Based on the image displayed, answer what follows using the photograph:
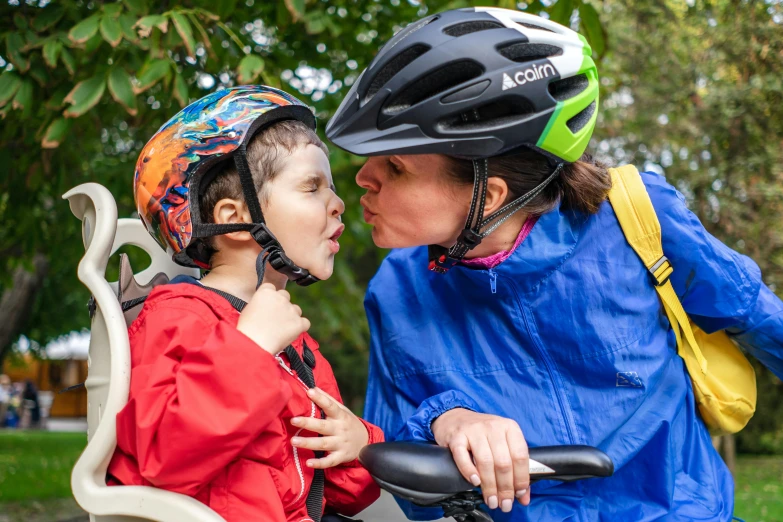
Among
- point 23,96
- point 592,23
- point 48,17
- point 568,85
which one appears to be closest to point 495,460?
point 568,85

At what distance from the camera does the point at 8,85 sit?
287 cm

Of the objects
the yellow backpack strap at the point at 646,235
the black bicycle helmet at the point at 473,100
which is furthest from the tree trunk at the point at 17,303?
the yellow backpack strap at the point at 646,235

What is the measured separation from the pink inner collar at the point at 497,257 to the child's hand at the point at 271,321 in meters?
0.51

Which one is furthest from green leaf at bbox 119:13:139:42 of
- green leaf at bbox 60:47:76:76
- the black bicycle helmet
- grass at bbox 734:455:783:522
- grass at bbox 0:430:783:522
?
grass at bbox 0:430:783:522

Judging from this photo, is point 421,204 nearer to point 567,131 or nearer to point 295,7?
point 567,131

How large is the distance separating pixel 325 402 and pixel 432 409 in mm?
282

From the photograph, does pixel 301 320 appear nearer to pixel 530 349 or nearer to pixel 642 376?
pixel 530 349

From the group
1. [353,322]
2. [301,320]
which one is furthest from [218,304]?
[353,322]

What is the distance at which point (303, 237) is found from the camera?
208 centimetres

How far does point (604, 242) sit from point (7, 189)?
3.66m

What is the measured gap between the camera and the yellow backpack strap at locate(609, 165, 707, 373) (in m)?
1.97

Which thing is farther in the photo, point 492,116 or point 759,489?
point 759,489

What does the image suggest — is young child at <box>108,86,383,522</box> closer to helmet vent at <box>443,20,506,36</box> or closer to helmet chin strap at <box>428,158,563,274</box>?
helmet chin strap at <box>428,158,563,274</box>

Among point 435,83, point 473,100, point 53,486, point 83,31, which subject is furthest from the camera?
point 53,486
